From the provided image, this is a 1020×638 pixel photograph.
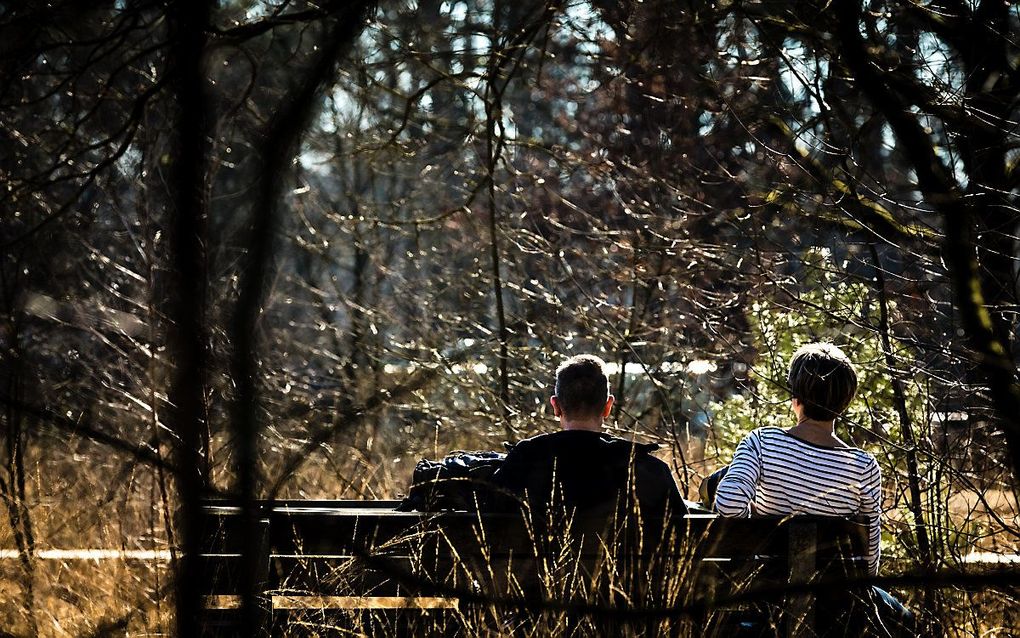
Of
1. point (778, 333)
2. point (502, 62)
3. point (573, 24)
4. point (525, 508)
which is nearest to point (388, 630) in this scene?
point (525, 508)

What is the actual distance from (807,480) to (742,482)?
8.7 inches

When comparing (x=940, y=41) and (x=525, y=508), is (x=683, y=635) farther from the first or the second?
(x=940, y=41)

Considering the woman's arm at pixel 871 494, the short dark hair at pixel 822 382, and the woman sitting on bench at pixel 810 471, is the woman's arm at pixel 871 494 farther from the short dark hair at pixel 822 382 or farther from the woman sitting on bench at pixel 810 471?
the short dark hair at pixel 822 382

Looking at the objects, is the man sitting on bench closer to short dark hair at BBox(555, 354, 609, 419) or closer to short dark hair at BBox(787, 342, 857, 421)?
short dark hair at BBox(555, 354, 609, 419)

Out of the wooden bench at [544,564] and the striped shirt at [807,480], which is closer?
the wooden bench at [544,564]

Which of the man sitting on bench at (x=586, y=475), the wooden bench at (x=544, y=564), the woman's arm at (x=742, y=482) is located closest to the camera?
the wooden bench at (x=544, y=564)

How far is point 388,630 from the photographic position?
3.43m

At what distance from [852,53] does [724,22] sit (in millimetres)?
4951

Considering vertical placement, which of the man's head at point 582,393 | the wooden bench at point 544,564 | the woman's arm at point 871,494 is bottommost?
the wooden bench at point 544,564

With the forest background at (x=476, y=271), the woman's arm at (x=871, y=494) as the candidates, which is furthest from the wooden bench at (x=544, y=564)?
the woman's arm at (x=871, y=494)

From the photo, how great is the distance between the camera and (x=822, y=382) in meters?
3.63

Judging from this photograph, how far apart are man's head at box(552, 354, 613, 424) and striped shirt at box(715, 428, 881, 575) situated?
47 centimetres

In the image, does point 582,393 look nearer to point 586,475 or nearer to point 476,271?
point 586,475

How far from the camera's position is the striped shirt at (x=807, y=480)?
361 centimetres
